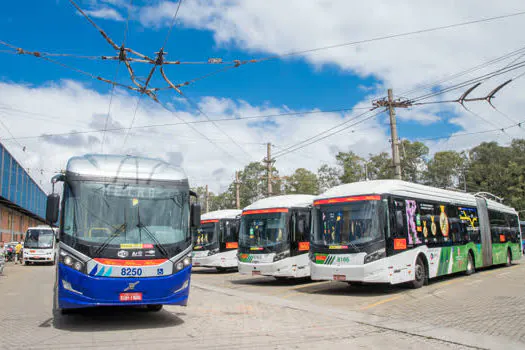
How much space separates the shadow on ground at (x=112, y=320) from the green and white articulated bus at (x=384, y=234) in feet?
17.4

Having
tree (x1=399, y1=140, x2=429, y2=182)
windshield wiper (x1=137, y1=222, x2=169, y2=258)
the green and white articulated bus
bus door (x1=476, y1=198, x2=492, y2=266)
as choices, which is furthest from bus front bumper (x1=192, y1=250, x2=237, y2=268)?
tree (x1=399, y1=140, x2=429, y2=182)

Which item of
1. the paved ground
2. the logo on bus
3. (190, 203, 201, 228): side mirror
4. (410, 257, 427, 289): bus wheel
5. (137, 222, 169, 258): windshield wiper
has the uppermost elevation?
(190, 203, 201, 228): side mirror

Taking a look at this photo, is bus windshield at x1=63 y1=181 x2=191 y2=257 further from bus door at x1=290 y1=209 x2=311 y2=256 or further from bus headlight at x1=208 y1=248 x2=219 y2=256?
bus headlight at x1=208 y1=248 x2=219 y2=256

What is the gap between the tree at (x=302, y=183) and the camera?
228ft

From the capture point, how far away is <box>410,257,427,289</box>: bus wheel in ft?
46.9

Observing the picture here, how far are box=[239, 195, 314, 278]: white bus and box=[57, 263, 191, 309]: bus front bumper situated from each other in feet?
28.8

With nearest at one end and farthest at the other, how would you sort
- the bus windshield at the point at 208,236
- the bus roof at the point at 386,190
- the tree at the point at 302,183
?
1. the bus roof at the point at 386,190
2. the bus windshield at the point at 208,236
3. the tree at the point at 302,183

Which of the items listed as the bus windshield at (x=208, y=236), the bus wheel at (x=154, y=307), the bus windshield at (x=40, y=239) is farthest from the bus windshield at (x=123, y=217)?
the bus windshield at (x=40, y=239)

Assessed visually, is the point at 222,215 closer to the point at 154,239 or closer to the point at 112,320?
Result: the point at 112,320

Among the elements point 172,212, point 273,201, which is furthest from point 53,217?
point 273,201

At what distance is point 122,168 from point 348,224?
7045 millimetres

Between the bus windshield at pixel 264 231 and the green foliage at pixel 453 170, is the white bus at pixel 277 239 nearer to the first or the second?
the bus windshield at pixel 264 231

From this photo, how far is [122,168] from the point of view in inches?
363

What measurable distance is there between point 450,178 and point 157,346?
6465 centimetres
